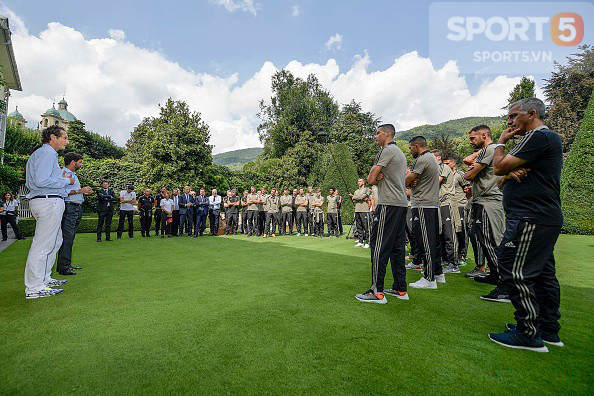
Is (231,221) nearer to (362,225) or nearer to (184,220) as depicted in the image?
(184,220)

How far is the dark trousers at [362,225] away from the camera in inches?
350

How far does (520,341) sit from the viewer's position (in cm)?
229

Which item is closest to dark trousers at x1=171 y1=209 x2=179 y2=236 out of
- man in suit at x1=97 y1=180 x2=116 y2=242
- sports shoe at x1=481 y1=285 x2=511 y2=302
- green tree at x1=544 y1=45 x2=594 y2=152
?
man in suit at x1=97 y1=180 x2=116 y2=242

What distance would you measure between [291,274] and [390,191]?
2193 mm

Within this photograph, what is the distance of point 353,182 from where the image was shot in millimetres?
18641

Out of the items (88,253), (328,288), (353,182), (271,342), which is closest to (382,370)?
(271,342)

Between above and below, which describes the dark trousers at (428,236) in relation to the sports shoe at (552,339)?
above

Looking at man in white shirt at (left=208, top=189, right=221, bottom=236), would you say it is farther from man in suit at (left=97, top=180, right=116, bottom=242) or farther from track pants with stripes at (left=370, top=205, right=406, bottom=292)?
track pants with stripes at (left=370, top=205, right=406, bottom=292)

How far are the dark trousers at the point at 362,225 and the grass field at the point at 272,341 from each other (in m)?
4.47

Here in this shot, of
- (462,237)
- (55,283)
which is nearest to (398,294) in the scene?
(462,237)

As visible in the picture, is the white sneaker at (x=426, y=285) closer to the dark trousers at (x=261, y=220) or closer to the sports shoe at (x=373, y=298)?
the sports shoe at (x=373, y=298)

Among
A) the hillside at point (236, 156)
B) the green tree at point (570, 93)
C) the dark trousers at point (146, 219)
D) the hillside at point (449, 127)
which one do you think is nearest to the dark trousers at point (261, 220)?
the dark trousers at point (146, 219)

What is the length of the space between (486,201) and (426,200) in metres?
1.02

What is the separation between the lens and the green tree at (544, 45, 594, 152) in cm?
2180
